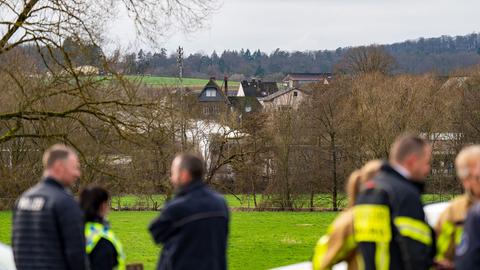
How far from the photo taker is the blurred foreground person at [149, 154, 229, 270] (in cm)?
767

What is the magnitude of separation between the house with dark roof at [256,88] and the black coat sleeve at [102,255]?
149061 millimetres

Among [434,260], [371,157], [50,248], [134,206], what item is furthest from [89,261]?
[371,157]

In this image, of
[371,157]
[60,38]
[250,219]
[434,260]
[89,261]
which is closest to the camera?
[434,260]

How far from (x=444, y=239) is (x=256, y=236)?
33.9 meters

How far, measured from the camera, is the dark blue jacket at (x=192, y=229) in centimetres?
770

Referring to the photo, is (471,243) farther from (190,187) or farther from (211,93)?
(211,93)

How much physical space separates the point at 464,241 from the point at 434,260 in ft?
2.98

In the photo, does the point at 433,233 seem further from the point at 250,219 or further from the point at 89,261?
the point at 250,219

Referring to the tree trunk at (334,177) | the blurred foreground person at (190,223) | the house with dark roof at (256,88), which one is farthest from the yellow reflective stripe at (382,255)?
the house with dark roof at (256,88)

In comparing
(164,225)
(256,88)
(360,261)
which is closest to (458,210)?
(360,261)

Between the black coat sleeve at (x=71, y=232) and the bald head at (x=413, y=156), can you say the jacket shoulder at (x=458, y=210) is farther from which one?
the black coat sleeve at (x=71, y=232)

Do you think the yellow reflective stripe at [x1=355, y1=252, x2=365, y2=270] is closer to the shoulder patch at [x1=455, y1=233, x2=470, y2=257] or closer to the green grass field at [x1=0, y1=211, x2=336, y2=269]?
the shoulder patch at [x1=455, y1=233, x2=470, y2=257]

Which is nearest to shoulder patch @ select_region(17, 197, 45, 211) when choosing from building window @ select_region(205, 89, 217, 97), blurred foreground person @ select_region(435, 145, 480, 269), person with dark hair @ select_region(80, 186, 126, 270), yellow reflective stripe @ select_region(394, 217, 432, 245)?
person with dark hair @ select_region(80, 186, 126, 270)

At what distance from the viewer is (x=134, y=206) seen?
57.7 meters
